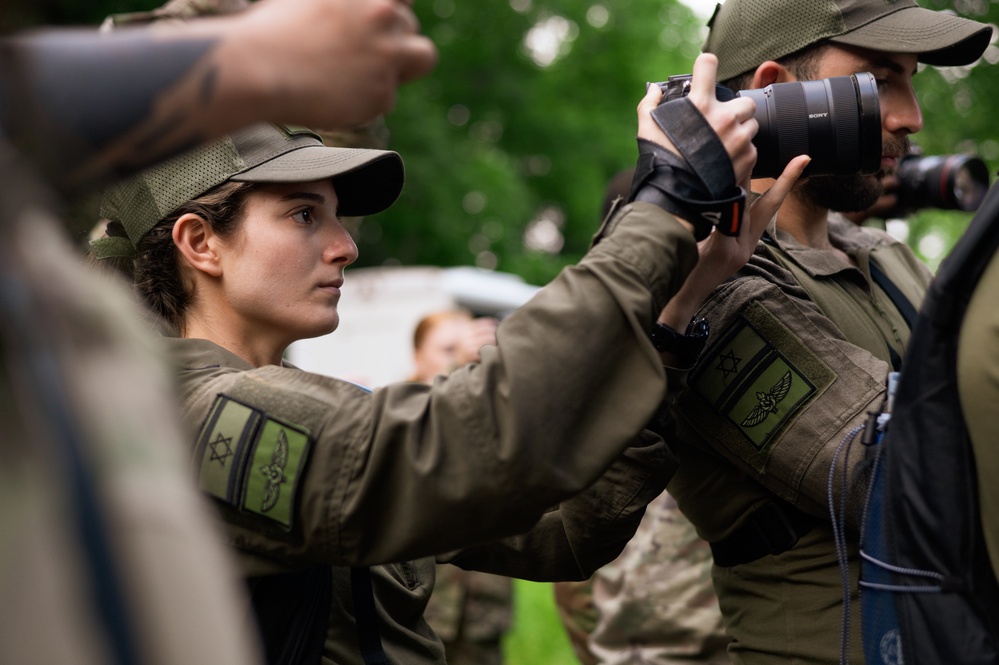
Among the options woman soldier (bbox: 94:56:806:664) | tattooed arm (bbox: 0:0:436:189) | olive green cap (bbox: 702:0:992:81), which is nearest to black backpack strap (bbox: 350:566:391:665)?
woman soldier (bbox: 94:56:806:664)

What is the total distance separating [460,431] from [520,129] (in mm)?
19048

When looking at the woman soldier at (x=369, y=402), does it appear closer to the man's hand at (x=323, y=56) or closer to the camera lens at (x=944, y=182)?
the man's hand at (x=323, y=56)

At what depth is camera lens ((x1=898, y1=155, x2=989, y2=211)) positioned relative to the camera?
394 cm

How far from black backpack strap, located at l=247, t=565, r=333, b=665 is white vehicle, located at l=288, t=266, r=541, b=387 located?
1250cm

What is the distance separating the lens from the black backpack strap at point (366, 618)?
2.08 metres

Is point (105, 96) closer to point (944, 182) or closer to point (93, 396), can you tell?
point (93, 396)

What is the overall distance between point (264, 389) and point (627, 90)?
2082 centimetres

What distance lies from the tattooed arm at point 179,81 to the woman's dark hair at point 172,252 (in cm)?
109

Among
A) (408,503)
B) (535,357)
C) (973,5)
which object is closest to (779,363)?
(535,357)

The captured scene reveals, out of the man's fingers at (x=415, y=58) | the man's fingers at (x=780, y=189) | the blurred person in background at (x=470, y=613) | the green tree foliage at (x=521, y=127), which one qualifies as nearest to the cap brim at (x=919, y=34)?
the man's fingers at (x=780, y=189)

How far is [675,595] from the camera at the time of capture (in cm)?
378

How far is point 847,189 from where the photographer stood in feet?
8.89

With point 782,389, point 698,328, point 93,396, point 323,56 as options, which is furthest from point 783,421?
point 93,396

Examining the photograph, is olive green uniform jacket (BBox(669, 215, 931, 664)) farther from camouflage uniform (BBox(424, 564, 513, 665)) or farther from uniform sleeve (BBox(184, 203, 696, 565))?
camouflage uniform (BBox(424, 564, 513, 665))
